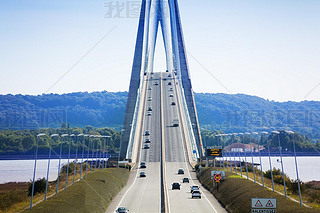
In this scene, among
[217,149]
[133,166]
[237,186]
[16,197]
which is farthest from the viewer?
[133,166]

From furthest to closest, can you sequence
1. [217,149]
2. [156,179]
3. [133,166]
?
[133,166] → [217,149] → [156,179]

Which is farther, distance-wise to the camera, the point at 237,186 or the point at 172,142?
the point at 172,142

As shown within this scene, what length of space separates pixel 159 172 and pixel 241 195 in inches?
1659

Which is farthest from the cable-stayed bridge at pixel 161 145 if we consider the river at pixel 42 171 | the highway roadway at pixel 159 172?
the river at pixel 42 171

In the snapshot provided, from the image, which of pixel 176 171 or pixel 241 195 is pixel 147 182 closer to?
pixel 176 171

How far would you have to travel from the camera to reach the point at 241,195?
52.3 meters

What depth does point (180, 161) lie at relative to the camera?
109 meters

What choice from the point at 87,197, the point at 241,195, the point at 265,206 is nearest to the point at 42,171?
the point at 87,197

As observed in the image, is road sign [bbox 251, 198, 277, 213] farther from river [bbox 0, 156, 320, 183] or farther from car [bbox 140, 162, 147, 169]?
car [bbox 140, 162, 147, 169]

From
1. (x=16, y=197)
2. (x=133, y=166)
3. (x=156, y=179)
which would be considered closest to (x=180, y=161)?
(x=133, y=166)

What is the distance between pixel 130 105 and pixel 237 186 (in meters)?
73.6

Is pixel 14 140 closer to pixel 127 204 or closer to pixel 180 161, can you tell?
pixel 180 161

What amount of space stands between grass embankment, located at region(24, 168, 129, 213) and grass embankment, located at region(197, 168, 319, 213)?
13903mm

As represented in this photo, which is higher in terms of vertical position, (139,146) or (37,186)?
(139,146)
